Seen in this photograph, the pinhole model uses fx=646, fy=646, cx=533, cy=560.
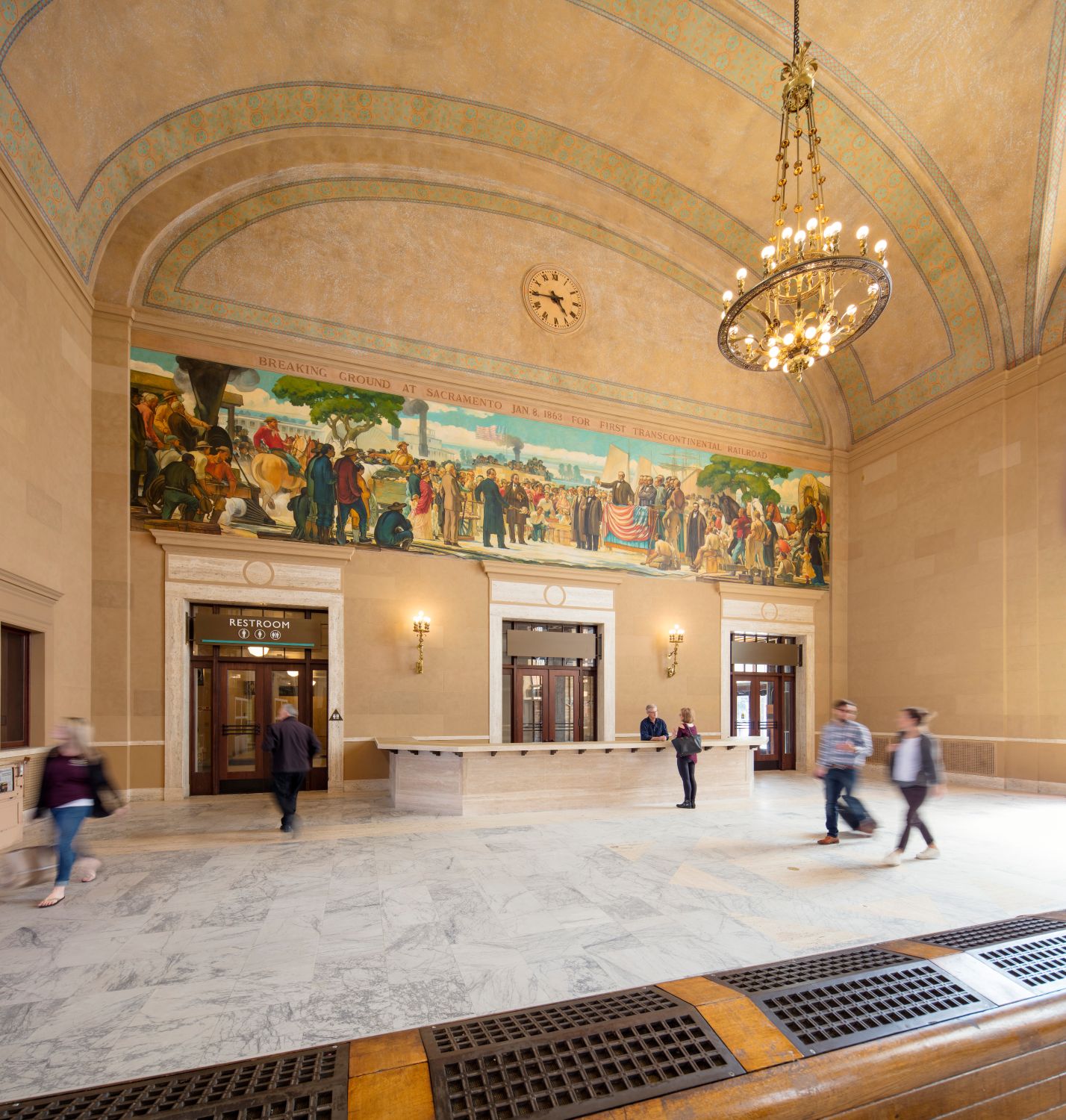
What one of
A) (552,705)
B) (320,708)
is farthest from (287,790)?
(552,705)

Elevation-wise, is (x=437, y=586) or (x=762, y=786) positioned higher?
(x=437, y=586)

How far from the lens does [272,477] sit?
11875 mm

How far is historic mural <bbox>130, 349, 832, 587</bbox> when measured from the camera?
1147 centimetres

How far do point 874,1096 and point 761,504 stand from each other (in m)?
14.7

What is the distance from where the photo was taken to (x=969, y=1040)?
7.64 feet

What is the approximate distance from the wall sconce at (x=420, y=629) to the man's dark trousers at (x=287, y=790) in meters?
4.11

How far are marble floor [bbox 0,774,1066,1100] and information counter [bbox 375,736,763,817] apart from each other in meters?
0.68

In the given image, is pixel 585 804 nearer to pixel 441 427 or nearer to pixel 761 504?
pixel 441 427

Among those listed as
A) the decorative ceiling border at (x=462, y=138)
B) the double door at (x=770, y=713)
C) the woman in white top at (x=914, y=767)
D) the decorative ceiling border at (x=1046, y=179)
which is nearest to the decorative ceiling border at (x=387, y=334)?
the decorative ceiling border at (x=462, y=138)

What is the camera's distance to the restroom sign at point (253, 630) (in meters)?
11.4

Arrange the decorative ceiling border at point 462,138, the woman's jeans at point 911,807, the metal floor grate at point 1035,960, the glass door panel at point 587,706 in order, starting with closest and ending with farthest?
1. the metal floor grate at point 1035,960
2. the woman's jeans at point 911,807
3. the decorative ceiling border at point 462,138
4. the glass door panel at point 587,706

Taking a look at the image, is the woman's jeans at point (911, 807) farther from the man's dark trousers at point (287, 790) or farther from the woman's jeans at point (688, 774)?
the man's dark trousers at point (287, 790)

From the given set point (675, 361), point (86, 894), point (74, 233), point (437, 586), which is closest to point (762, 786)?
point (437, 586)

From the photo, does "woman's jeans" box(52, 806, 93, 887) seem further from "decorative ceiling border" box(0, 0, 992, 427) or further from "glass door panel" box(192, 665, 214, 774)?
"decorative ceiling border" box(0, 0, 992, 427)
